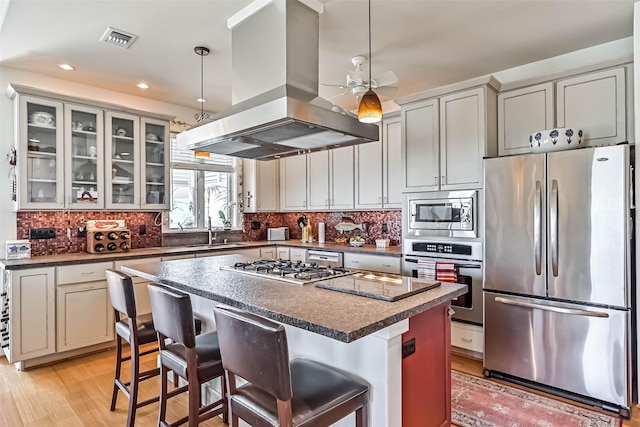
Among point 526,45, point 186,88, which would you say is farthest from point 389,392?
point 186,88

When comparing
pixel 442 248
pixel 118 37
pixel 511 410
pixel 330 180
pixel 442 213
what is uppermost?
pixel 118 37

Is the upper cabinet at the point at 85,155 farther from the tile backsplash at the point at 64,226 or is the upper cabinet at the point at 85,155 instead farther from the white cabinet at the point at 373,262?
the white cabinet at the point at 373,262

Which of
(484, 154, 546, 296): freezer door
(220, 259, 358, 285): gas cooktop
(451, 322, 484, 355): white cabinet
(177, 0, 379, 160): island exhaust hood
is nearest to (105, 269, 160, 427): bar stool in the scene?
(220, 259, 358, 285): gas cooktop

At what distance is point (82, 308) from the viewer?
3395 millimetres

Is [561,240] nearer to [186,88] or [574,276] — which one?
[574,276]

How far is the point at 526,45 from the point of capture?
3.06m

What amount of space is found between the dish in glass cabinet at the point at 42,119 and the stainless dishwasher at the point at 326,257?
2.98 meters

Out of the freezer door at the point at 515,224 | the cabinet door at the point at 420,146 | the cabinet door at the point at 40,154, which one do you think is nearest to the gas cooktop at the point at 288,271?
the freezer door at the point at 515,224

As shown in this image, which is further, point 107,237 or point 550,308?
point 107,237

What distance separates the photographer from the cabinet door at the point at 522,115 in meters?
3.10

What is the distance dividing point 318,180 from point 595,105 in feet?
9.92

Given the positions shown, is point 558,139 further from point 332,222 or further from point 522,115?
point 332,222

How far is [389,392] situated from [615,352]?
192 cm

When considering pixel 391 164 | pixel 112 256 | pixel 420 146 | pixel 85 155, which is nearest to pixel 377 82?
pixel 420 146
